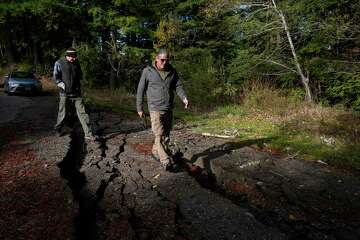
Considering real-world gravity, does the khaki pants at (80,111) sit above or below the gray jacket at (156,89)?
below

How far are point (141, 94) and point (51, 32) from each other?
26.7 m

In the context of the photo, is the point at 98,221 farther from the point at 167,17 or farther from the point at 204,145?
the point at 167,17

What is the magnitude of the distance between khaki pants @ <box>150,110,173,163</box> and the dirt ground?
28cm

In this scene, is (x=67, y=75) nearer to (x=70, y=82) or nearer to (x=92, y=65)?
(x=70, y=82)

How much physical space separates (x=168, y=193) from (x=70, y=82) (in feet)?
14.1

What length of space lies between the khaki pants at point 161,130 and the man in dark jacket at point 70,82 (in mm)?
2464

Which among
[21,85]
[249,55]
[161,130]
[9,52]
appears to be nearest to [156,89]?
[161,130]

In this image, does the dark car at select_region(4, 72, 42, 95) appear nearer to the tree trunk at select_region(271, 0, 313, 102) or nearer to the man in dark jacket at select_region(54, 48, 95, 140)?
the man in dark jacket at select_region(54, 48, 95, 140)

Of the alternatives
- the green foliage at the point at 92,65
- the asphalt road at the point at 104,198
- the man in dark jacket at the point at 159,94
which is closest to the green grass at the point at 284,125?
the man in dark jacket at the point at 159,94

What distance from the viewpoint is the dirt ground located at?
4.30m

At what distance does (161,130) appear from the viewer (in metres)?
6.72

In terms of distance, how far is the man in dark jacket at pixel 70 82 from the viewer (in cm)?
849

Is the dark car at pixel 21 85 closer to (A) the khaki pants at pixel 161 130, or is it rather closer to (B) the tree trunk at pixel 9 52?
(B) the tree trunk at pixel 9 52

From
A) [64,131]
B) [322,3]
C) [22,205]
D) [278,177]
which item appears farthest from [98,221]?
[322,3]
